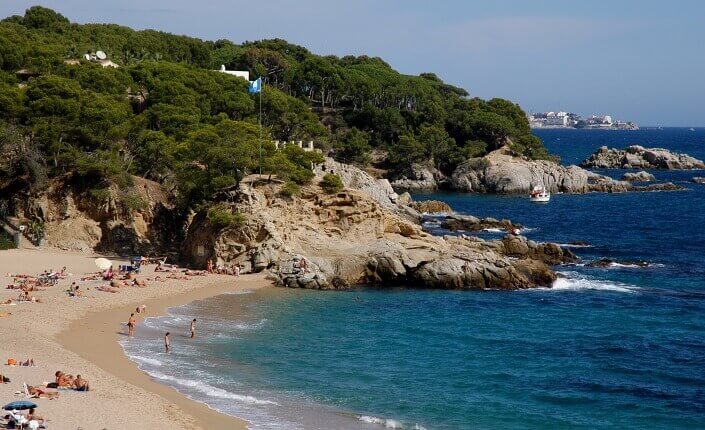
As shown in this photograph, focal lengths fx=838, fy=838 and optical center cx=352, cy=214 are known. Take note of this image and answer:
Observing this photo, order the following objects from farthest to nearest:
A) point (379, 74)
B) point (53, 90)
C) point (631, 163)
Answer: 1. point (631, 163)
2. point (379, 74)
3. point (53, 90)

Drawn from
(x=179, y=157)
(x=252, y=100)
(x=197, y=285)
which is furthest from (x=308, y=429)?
(x=252, y=100)

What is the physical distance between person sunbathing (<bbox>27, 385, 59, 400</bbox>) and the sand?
237 millimetres

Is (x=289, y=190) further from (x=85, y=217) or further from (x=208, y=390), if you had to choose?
(x=208, y=390)

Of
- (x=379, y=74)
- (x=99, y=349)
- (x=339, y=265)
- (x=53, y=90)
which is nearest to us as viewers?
(x=99, y=349)

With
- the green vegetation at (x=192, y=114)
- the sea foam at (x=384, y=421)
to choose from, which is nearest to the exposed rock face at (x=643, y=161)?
the green vegetation at (x=192, y=114)

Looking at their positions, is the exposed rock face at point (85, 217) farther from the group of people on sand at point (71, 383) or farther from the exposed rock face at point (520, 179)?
the exposed rock face at point (520, 179)

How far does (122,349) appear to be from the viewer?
3089 cm

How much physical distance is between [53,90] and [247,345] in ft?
89.5

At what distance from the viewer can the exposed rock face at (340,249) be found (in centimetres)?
4559

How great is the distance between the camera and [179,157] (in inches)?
2125

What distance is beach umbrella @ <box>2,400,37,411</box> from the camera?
21.6 metres

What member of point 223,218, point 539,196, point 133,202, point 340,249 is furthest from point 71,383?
point 539,196

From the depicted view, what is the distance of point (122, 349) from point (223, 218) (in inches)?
623

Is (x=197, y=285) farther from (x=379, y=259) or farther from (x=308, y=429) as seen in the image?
(x=308, y=429)
